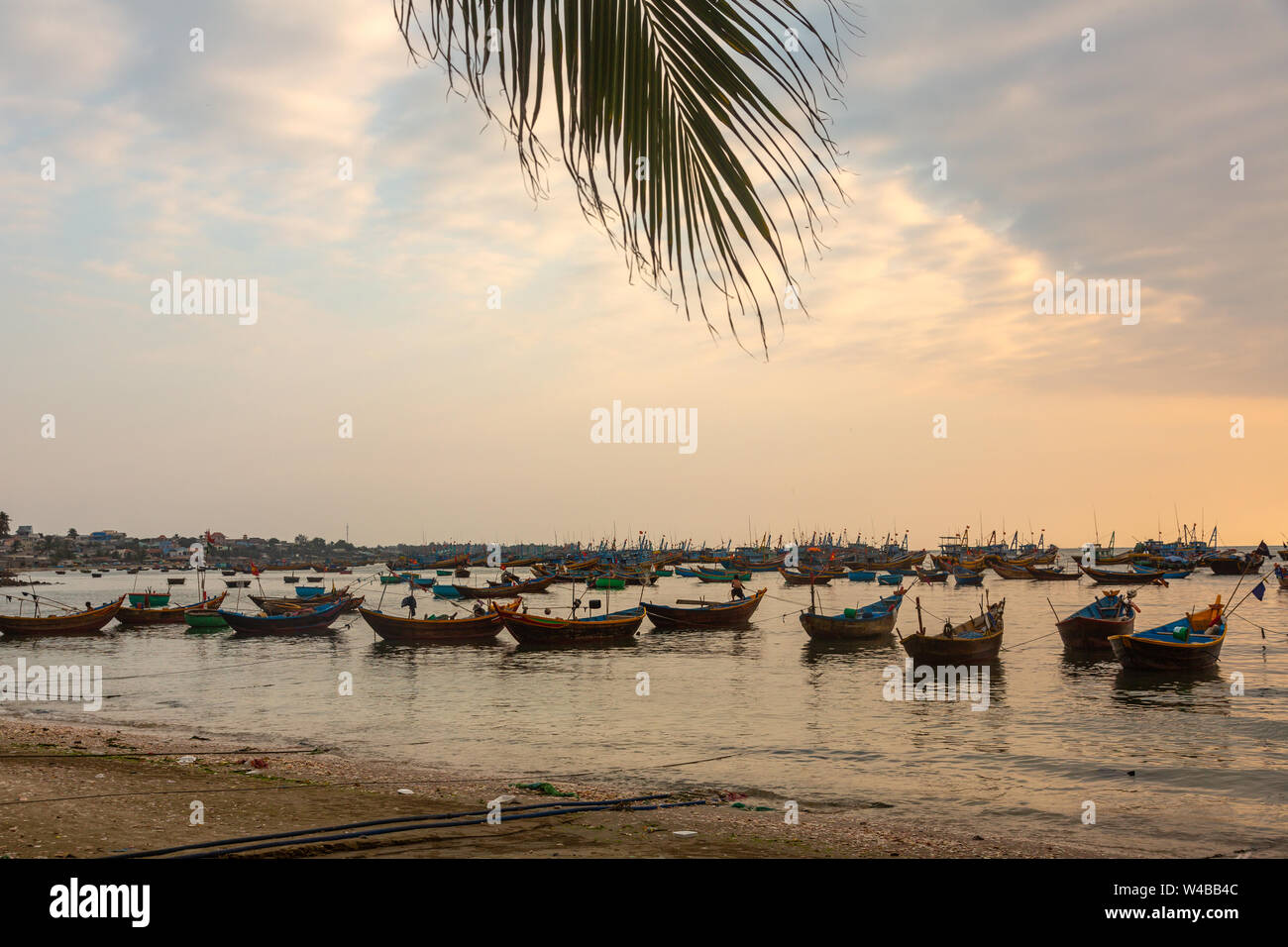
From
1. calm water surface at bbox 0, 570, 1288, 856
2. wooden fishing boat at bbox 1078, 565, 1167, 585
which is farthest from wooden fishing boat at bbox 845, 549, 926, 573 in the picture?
calm water surface at bbox 0, 570, 1288, 856

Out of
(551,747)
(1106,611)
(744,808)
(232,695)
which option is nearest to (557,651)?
(232,695)

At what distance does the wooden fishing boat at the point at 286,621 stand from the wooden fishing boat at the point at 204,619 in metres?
1.16

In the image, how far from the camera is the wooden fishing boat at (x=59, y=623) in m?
→ 55.1

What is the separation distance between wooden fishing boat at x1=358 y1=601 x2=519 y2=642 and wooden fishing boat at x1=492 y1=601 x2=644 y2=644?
1.34 metres

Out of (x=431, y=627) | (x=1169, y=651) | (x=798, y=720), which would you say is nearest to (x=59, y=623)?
(x=431, y=627)

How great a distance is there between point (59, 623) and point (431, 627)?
25.9m

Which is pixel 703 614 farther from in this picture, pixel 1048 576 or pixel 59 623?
pixel 1048 576

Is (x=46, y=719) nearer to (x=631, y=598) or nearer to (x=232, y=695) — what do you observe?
(x=232, y=695)

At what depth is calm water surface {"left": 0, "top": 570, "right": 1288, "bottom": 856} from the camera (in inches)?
725

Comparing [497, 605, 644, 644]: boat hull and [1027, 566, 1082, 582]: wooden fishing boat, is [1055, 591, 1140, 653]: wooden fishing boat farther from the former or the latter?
[1027, 566, 1082, 582]: wooden fishing boat

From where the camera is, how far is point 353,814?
12.9 m
